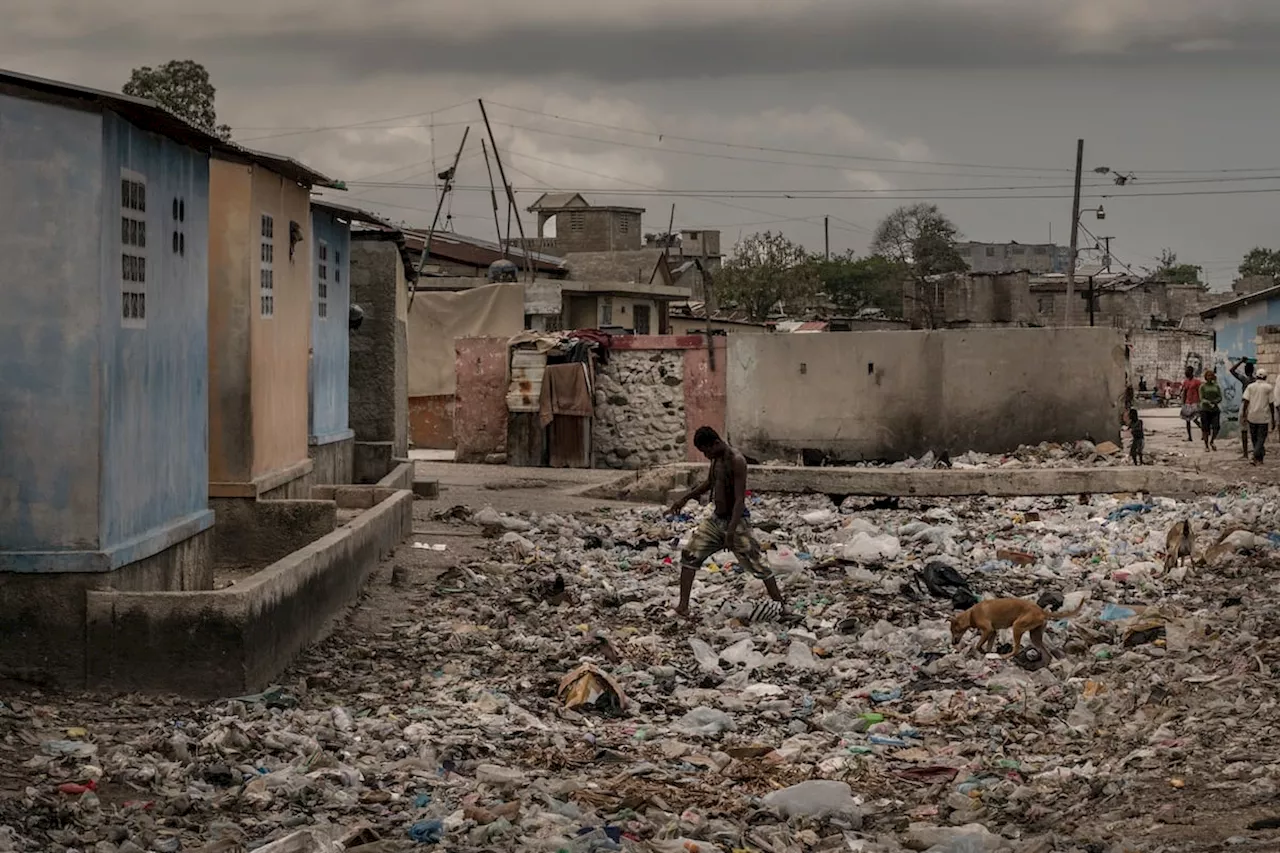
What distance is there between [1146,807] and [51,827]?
392 centimetres

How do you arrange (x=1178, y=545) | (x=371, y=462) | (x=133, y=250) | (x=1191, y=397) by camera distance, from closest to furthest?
1. (x=133, y=250)
2. (x=1178, y=545)
3. (x=371, y=462)
4. (x=1191, y=397)

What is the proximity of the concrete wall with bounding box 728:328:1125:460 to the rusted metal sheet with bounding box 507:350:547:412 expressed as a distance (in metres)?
4.63

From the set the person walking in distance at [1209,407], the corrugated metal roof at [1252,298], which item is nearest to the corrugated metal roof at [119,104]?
the person walking in distance at [1209,407]

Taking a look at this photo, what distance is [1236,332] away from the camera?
99.7 ft

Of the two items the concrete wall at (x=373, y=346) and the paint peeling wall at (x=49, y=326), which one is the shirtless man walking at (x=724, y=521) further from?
the concrete wall at (x=373, y=346)

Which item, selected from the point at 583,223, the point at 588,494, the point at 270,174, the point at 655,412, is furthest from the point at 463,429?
the point at 583,223

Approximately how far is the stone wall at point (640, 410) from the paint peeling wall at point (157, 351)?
48.8ft

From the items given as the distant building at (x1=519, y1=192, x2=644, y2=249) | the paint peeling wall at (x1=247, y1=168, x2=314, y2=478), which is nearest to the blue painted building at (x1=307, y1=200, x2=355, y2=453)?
the paint peeling wall at (x1=247, y1=168, x2=314, y2=478)

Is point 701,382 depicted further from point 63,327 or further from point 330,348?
point 63,327

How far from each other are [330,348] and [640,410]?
8883mm

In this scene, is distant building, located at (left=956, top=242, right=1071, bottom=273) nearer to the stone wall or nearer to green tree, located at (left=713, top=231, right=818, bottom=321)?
green tree, located at (left=713, top=231, right=818, bottom=321)

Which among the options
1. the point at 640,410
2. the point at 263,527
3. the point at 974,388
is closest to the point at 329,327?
the point at 263,527

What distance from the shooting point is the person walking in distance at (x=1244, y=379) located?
874 inches

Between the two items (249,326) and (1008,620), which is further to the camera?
(249,326)
